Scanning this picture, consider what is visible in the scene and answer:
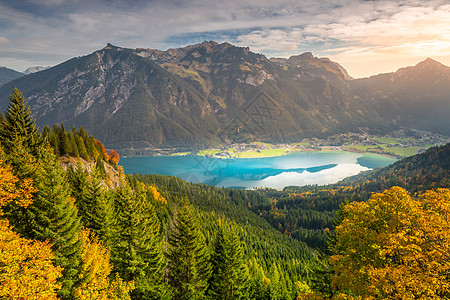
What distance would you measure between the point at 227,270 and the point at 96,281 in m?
16.8

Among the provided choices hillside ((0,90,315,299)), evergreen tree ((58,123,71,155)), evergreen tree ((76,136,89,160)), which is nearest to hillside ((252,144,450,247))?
hillside ((0,90,315,299))

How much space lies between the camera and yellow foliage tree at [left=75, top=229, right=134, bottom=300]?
16.7 metres

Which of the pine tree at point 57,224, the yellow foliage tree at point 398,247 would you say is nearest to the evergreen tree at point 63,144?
the pine tree at point 57,224

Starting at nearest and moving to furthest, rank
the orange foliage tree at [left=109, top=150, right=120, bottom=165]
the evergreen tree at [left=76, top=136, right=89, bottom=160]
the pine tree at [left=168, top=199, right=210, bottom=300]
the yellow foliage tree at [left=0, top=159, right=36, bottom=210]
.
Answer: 1. the yellow foliage tree at [left=0, top=159, right=36, bottom=210]
2. the pine tree at [left=168, top=199, right=210, bottom=300]
3. the evergreen tree at [left=76, top=136, right=89, bottom=160]
4. the orange foliage tree at [left=109, top=150, right=120, bottom=165]

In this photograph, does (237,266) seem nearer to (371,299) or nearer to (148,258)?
(148,258)

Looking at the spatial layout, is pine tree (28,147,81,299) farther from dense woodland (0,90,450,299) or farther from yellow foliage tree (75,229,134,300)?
yellow foliage tree (75,229,134,300)

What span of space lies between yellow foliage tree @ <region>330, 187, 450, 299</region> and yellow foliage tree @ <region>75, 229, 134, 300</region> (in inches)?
677

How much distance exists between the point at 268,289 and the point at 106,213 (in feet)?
97.1

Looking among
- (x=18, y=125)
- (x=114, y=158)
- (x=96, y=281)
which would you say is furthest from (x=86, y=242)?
(x=114, y=158)

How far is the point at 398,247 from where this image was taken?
438 inches

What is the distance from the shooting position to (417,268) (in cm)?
1038

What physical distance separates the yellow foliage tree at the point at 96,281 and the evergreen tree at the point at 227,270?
14120 mm

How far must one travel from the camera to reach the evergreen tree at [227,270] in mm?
29312

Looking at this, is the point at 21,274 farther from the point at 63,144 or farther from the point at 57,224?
the point at 63,144
